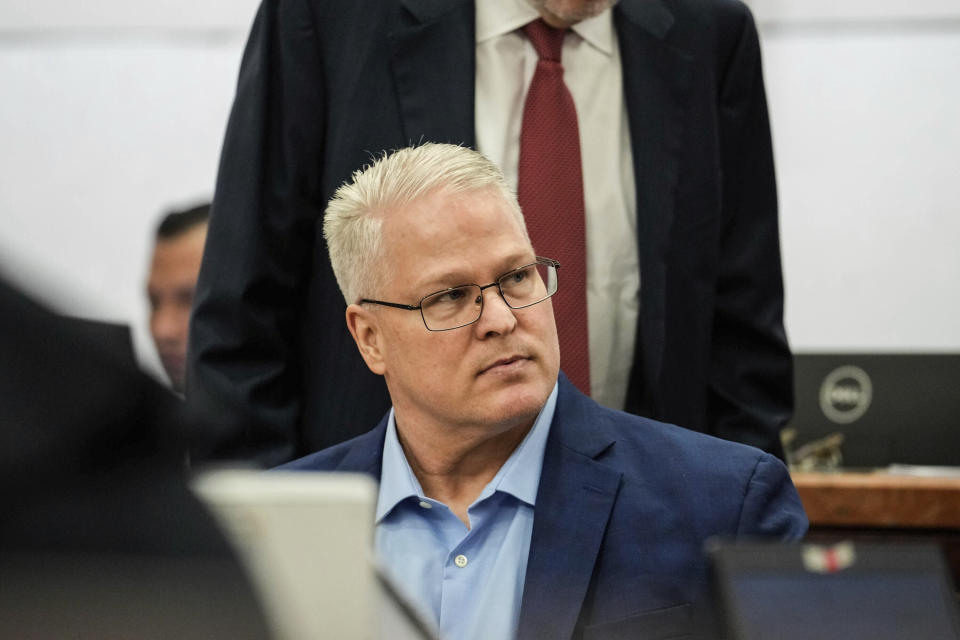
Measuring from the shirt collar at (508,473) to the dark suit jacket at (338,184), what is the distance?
190 mm

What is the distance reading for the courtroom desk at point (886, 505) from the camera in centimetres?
262

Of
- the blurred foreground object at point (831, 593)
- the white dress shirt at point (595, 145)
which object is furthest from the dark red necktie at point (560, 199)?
the blurred foreground object at point (831, 593)

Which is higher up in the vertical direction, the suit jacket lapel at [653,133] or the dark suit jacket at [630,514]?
the suit jacket lapel at [653,133]

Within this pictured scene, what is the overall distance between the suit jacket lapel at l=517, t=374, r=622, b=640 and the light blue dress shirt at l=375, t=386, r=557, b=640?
0.07ft

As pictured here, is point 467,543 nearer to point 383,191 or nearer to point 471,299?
point 471,299

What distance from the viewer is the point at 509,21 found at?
168cm

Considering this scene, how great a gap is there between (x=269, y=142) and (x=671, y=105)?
56 centimetres

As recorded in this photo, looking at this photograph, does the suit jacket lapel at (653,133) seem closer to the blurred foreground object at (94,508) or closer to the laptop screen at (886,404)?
the blurred foreground object at (94,508)

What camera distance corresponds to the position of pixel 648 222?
168 centimetres

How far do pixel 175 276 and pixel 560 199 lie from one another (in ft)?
4.73

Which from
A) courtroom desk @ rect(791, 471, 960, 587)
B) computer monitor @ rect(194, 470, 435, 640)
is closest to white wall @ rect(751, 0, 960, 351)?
courtroom desk @ rect(791, 471, 960, 587)

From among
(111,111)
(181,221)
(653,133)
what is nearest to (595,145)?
(653,133)

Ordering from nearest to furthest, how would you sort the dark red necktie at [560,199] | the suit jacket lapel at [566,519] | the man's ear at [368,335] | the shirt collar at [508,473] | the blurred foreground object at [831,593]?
the blurred foreground object at [831,593] < the suit jacket lapel at [566,519] < the shirt collar at [508,473] < the man's ear at [368,335] < the dark red necktie at [560,199]

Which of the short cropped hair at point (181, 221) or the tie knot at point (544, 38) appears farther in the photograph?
the short cropped hair at point (181, 221)
